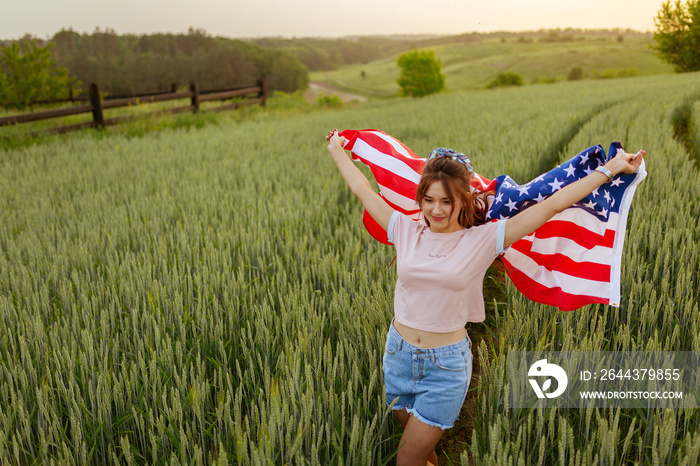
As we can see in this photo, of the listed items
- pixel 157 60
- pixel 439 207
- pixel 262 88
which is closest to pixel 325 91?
pixel 157 60

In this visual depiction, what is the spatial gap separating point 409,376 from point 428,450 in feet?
0.81

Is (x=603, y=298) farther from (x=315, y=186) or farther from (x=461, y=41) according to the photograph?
(x=461, y=41)

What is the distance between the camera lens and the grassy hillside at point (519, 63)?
239ft

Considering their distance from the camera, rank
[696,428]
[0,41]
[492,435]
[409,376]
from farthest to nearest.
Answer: [0,41], [409,376], [696,428], [492,435]

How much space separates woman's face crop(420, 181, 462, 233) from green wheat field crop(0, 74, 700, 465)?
60 centimetres

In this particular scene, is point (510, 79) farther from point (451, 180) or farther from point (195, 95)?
point (451, 180)

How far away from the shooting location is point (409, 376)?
160 cm

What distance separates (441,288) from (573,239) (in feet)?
2.12

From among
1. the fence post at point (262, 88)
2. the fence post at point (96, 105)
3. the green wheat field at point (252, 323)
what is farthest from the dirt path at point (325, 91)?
the green wheat field at point (252, 323)

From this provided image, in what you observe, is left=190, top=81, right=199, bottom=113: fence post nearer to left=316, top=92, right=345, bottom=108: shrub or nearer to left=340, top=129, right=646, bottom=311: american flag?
left=316, top=92, right=345, bottom=108: shrub

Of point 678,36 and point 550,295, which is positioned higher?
point 678,36

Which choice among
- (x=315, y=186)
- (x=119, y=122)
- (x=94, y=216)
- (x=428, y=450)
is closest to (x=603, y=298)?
(x=428, y=450)

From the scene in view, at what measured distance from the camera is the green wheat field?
1.45 metres

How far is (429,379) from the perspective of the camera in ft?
5.10
